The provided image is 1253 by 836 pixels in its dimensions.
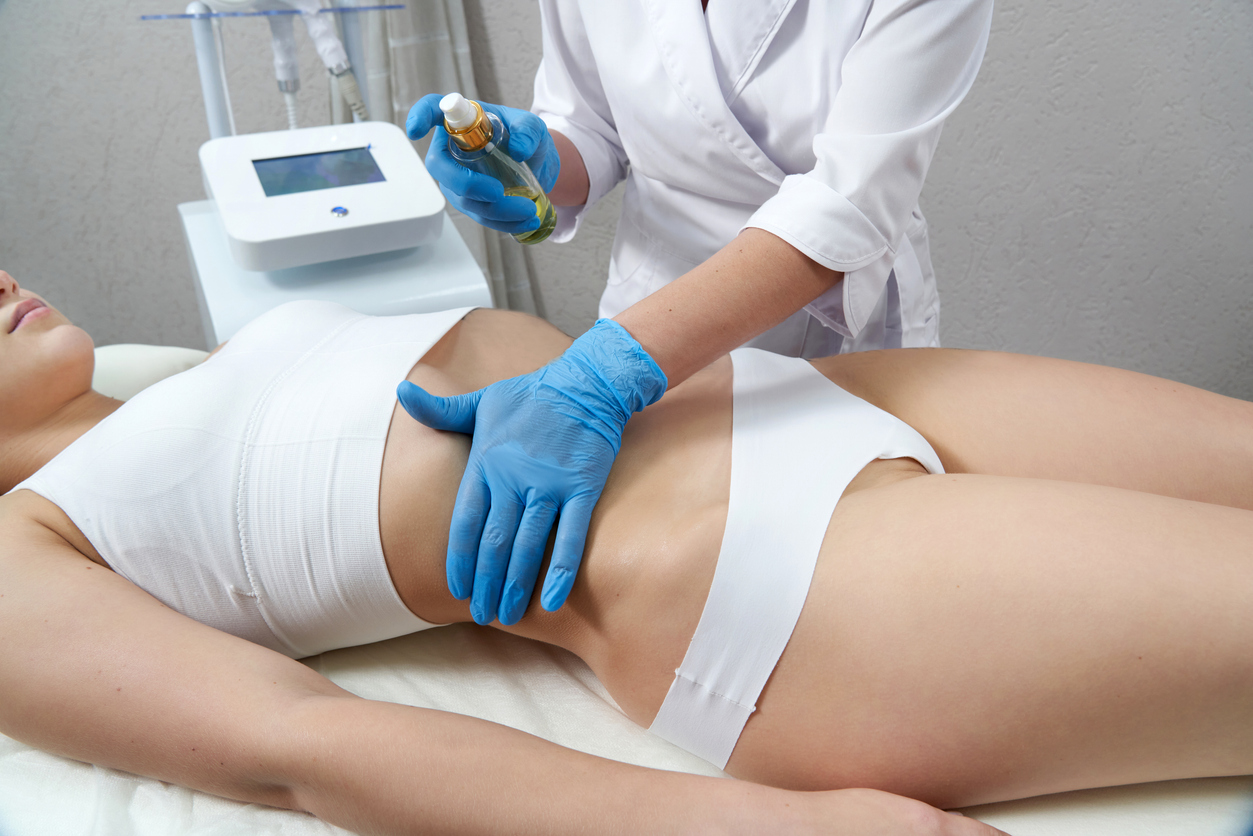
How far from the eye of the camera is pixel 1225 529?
0.69 meters

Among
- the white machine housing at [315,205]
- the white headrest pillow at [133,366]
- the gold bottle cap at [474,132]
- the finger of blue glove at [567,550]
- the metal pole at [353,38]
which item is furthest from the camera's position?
the metal pole at [353,38]

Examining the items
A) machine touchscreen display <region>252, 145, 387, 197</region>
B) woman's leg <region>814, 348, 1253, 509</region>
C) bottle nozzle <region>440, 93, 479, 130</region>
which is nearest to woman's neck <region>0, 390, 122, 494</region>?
machine touchscreen display <region>252, 145, 387, 197</region>

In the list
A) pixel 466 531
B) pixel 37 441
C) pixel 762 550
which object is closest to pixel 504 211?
pixel 466 531

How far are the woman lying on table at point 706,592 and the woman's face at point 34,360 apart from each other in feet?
0.03

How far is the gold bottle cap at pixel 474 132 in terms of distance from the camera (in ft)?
2.89

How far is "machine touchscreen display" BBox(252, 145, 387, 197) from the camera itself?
50.3 inches

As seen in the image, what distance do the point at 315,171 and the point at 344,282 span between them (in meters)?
0.19

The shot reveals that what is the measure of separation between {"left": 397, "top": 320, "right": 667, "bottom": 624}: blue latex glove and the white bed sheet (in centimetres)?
14

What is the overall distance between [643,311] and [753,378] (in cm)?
17

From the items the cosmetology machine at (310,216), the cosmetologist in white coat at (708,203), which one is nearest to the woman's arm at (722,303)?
the cosmetologist in white coat at (708,203)

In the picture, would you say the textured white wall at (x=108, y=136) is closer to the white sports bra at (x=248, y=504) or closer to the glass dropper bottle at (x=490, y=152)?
the glass dropper bottle at (x=490, y=152)

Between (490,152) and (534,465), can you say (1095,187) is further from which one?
(534,465)

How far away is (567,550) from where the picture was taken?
2.59 feet

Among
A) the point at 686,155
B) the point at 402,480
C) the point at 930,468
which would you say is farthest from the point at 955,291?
the point at 402,480
